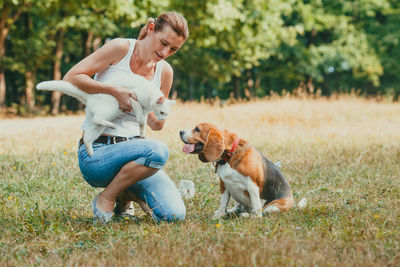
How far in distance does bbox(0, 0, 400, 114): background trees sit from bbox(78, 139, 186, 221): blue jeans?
30.8 ft

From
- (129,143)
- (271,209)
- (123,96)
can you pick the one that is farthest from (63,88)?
(271,209)

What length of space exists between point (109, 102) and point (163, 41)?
717mm

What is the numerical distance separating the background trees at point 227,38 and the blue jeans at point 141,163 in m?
9.38

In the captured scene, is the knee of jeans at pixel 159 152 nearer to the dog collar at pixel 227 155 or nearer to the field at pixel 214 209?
the field at pixel 214 209

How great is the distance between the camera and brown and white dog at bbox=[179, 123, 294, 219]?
4.15 meters

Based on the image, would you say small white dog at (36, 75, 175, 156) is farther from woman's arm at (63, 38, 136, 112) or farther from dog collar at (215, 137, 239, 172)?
dog collar at (215, 137, 239, 172)

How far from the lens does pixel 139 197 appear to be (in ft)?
13.4

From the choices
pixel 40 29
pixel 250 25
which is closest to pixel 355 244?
pixel 250 25

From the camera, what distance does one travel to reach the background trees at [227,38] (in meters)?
14.3

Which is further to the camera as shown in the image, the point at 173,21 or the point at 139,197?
the point at 139,197

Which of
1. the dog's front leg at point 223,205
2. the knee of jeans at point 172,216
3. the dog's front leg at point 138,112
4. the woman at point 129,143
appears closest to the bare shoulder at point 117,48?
the woman at point 129,143

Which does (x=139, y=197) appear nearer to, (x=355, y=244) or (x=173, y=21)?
(x=173, y=21)

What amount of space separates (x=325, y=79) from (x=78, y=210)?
25.4m

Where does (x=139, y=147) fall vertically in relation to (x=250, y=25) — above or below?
below
